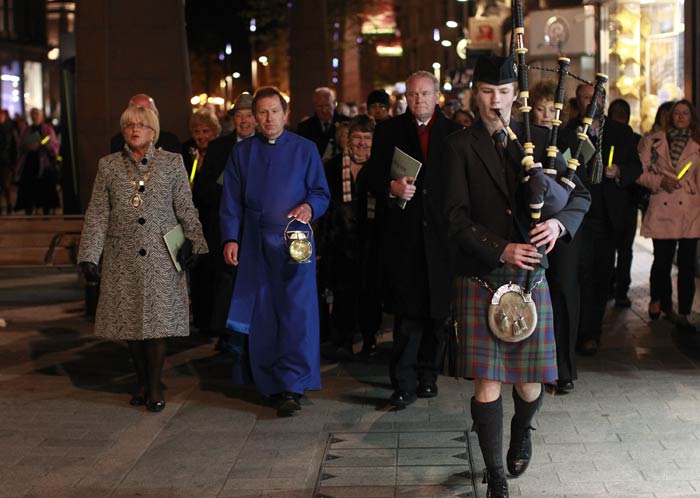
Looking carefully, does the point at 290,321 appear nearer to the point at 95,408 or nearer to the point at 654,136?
the point at 95,408

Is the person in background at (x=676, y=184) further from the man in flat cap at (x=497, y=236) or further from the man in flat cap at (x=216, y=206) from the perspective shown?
the man in flat cap at (x=497, y=236)

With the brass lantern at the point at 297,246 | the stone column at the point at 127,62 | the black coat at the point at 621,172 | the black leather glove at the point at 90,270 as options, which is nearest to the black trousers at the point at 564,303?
the brass lantern at the point at 297,246

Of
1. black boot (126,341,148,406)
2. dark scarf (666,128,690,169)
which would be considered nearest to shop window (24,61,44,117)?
dark scarf (666,128,690,169)

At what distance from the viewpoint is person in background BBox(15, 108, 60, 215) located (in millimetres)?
25453

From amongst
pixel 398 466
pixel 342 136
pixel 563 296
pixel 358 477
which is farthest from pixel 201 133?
pixel 358 477

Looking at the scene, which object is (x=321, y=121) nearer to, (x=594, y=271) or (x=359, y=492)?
(x=594, y=271)

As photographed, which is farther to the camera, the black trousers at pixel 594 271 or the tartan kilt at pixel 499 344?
the black trousers at pixel 594 271

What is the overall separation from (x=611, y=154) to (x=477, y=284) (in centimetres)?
504

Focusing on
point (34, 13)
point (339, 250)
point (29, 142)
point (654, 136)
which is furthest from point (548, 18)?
point (34, 13)

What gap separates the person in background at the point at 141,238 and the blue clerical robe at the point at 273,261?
1.03ft

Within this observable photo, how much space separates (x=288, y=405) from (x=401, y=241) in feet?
4.49

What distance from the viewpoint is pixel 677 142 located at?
39.7 ft

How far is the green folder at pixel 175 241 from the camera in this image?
891 centimetres

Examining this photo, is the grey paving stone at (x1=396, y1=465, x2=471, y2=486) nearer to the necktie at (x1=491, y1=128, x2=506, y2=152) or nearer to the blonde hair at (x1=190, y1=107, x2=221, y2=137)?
the necktie at (x1=491, y1=128, x2=506, y2=152)
